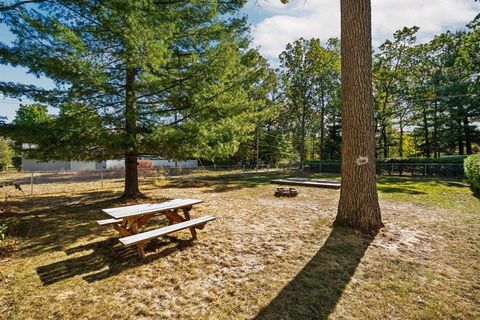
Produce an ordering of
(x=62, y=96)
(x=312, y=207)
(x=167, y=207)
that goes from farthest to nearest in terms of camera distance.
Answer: (x=312, y=207), (x=62, y=96), (x=167, y=207)

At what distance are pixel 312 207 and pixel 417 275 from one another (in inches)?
160

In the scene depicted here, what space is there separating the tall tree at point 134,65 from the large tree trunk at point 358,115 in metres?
3.81

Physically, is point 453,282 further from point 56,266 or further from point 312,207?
point 56,266

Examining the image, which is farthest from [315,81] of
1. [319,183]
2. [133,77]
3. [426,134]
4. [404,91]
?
[133,77]

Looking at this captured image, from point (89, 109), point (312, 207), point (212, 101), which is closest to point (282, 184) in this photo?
point (312, 207)

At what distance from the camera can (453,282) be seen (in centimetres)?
293

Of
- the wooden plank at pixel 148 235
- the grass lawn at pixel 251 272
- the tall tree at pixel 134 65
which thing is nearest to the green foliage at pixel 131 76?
the tall tree at pixel 134 65

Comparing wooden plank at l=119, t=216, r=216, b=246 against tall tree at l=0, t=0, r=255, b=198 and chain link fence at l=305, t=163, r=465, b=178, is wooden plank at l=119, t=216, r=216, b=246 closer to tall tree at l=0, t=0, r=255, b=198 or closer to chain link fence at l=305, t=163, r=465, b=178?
tall tree at l=0, t=0, r=255, b=198

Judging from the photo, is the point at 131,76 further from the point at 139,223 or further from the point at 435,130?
the point at 435,130

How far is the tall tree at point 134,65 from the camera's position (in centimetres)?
557

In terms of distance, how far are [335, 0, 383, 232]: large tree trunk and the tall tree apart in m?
3.81

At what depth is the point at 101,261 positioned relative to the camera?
3561mm

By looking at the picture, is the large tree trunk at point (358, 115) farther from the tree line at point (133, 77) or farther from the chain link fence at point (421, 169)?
the chain link fence at point (421, 169)

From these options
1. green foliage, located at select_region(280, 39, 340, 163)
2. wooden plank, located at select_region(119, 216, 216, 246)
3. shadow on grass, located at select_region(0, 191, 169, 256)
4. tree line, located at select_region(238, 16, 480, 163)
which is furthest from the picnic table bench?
green foliage, located at select_region(280, 39, 340, 163)
